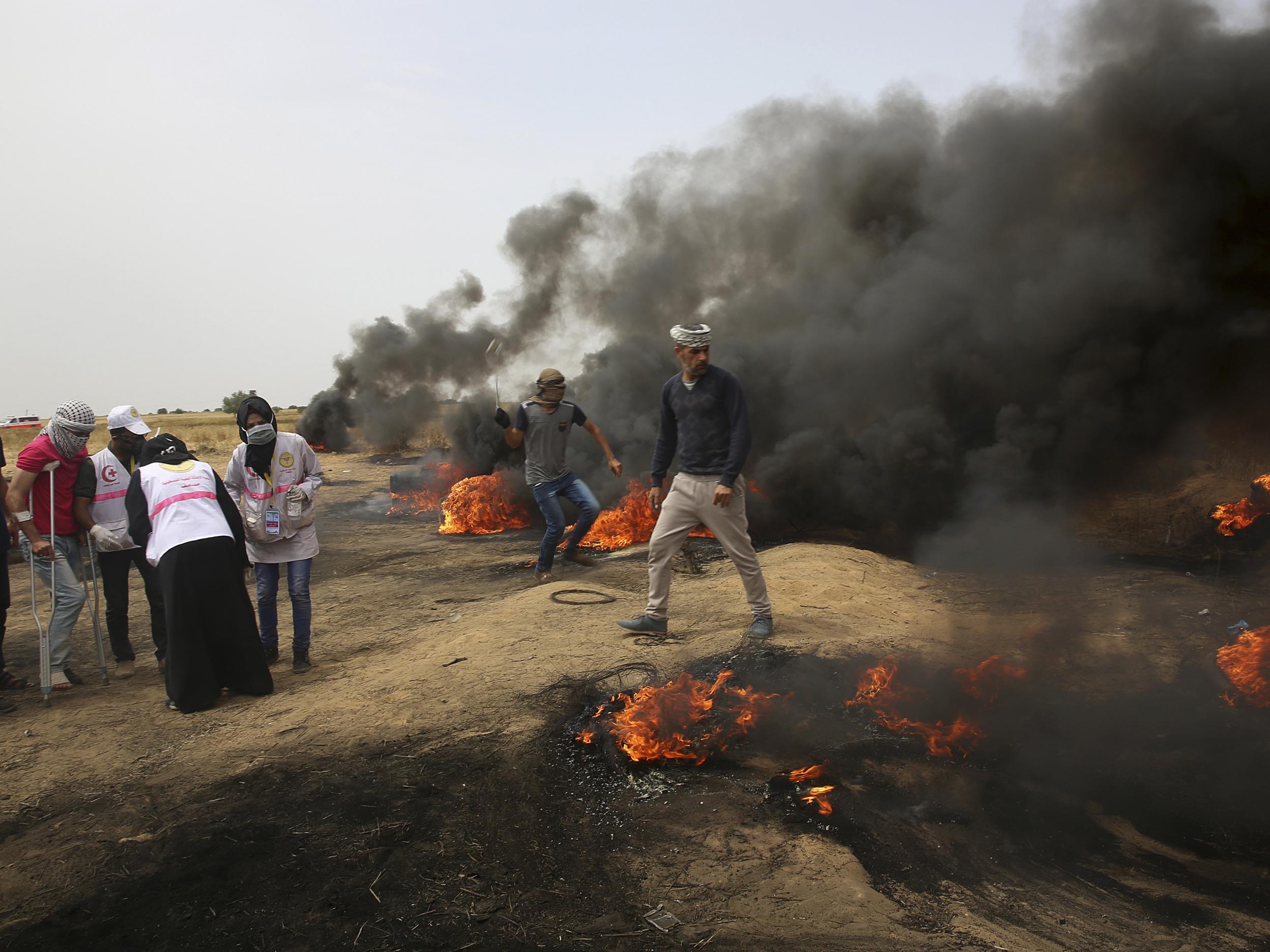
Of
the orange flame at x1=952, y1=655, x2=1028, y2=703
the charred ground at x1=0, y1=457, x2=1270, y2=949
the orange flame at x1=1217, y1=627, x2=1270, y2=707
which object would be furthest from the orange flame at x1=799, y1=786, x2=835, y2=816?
the orange flame at x1=1217, y1=627, x2=1270, y2=707

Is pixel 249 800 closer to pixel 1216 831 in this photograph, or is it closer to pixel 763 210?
pixel 1216 831

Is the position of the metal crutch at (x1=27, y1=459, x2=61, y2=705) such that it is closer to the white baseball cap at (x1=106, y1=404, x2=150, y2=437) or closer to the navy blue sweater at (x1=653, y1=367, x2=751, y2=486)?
the white baseball cap at (x1=106, y1=404, x2=150, y2=437)

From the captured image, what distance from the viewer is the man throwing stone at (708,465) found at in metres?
5.36

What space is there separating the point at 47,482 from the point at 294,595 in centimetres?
197

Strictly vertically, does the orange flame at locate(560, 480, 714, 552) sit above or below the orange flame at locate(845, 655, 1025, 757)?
above

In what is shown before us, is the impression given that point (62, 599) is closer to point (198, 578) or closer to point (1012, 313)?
point (198, 578)

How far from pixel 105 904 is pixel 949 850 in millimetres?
3405

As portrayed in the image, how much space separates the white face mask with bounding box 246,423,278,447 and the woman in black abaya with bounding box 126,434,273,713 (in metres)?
0.34

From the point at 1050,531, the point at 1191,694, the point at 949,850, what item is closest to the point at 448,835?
the point at 949,850

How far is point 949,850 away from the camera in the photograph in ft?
10.5

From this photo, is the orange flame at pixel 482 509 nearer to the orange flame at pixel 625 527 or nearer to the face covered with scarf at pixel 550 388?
the orange flame at pixel 625 527

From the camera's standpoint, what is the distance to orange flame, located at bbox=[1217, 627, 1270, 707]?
4.35 m

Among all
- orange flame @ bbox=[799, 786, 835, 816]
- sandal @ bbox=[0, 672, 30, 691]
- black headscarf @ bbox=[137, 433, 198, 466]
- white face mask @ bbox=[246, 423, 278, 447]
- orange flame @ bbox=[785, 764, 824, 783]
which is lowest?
orange flame @ bbox=[799, 786, 835, 816]

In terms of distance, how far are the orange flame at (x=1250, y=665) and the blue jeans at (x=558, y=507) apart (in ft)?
17.8
